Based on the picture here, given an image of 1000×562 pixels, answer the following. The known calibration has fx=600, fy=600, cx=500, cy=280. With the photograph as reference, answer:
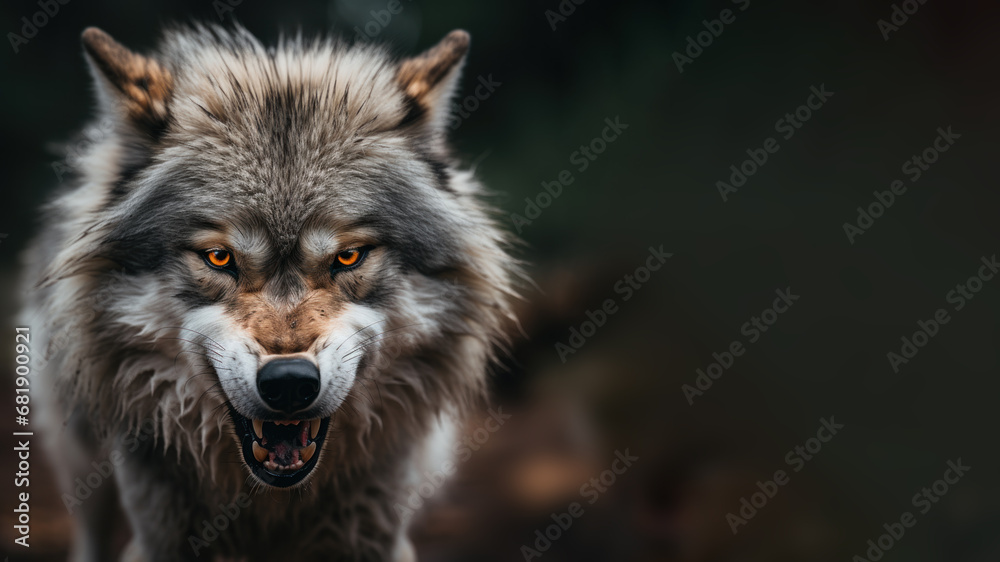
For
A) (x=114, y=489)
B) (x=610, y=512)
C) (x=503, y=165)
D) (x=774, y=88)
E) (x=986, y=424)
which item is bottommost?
(x=114, y=489)

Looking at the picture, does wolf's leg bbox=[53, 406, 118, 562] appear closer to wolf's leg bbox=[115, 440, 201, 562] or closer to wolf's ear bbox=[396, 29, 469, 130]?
wolf's leg bbox=[115, 440, 201, 562]

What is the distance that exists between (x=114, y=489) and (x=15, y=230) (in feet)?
3.47

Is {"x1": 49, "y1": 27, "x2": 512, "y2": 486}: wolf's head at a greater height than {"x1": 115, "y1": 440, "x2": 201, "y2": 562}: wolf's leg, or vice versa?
{"x1": 49, "y1": 27, "x2": 512, "y2": 486}: wolf's head

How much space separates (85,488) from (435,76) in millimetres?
1970

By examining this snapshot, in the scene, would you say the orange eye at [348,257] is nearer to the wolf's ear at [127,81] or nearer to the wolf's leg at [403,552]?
the wolf's ear at [127,81]

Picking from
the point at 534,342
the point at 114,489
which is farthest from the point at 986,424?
the point at 114,489

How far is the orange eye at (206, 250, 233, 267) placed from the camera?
62.2 inches

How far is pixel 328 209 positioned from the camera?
1.61 metres

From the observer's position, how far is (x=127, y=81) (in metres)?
1.68

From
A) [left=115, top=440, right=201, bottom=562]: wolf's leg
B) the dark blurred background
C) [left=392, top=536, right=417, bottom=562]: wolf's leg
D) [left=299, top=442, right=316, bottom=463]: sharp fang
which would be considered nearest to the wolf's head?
[left=299, top=442, right=316, bottom=463]: sharp fang

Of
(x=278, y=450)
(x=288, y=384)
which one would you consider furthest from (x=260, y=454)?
(x=288, y=384)

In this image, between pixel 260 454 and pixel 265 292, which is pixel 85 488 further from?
pixel 265 292

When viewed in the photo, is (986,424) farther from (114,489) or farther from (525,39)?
(114,489)

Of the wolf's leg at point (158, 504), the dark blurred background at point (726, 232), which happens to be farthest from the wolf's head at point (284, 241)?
the dark blurred background at point (726, 232)
